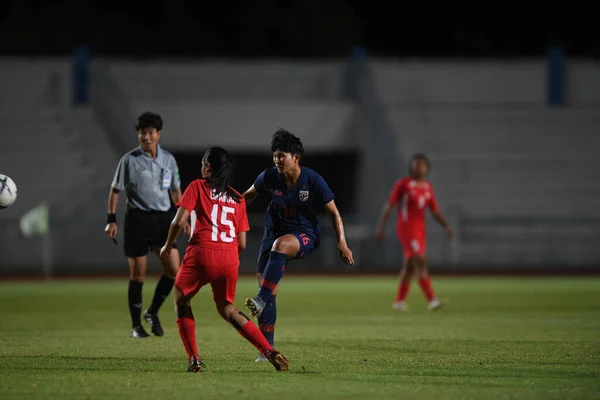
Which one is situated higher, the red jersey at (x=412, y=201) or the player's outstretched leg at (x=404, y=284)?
the red jersey at (x=412, y=201)

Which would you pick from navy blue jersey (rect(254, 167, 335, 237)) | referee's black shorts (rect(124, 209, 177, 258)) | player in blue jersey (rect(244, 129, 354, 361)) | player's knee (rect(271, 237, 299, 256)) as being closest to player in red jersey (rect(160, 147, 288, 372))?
player in blue jersey (rect(244, 129, 354, 361))

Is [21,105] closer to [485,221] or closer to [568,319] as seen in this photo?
[485,221]

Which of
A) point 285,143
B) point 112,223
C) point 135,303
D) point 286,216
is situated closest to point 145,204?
point 112,223

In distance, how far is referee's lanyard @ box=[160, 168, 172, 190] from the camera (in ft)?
41.2

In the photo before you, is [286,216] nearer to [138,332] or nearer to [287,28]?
[138,332]

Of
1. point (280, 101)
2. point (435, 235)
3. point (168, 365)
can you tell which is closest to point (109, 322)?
point (168, 365)

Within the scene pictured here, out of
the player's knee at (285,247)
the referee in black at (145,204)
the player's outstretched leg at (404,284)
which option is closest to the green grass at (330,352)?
the player's outstretched leg at (404,284)

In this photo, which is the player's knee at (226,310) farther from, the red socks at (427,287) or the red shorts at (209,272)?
the red socks at (427,287)

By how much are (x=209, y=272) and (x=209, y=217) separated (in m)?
0.45

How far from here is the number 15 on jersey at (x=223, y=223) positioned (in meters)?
9.11

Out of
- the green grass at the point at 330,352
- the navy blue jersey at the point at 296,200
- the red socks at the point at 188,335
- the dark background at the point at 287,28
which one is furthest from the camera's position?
the dark background at the point at 287,28

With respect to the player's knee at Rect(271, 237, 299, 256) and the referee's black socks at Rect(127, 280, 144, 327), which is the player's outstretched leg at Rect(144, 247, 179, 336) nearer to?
the referee's black socks at Rect(127, 280, 144, 327)

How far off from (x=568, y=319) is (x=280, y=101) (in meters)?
23.1

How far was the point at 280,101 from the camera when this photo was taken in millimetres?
37062
